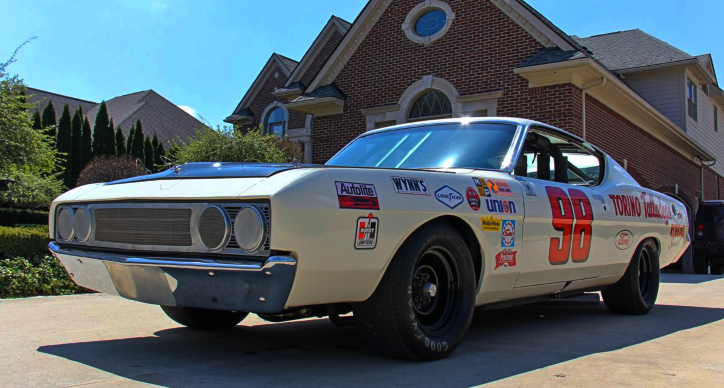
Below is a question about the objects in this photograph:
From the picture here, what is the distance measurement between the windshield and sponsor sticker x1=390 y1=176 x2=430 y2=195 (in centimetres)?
90

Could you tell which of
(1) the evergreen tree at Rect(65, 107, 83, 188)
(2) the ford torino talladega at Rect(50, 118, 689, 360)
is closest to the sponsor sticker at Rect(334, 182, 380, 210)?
(2) the ford torino talladega at Rect(50, 118, 689, 360)

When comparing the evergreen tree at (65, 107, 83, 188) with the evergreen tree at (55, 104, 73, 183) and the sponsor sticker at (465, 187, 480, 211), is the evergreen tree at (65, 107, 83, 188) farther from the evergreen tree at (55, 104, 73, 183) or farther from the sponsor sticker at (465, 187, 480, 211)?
the sponsor sticker at (465, 187, 480, 211)

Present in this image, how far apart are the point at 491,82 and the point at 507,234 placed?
10.1m

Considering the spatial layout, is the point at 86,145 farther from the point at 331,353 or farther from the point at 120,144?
the point at 331,353

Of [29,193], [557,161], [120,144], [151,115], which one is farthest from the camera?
[151,115]

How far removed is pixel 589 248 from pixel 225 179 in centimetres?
293

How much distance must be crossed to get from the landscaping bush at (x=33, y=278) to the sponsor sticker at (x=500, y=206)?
5.53 metres

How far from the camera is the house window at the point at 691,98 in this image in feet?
67.9

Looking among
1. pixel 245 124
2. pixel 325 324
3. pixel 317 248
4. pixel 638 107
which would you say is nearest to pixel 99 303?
pixel 325 324

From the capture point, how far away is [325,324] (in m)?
5.17

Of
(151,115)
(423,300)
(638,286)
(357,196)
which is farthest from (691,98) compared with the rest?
(151,115)

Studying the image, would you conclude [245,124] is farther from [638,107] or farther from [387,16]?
[638,107]

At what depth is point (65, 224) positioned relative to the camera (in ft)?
12.6

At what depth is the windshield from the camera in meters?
4.41
